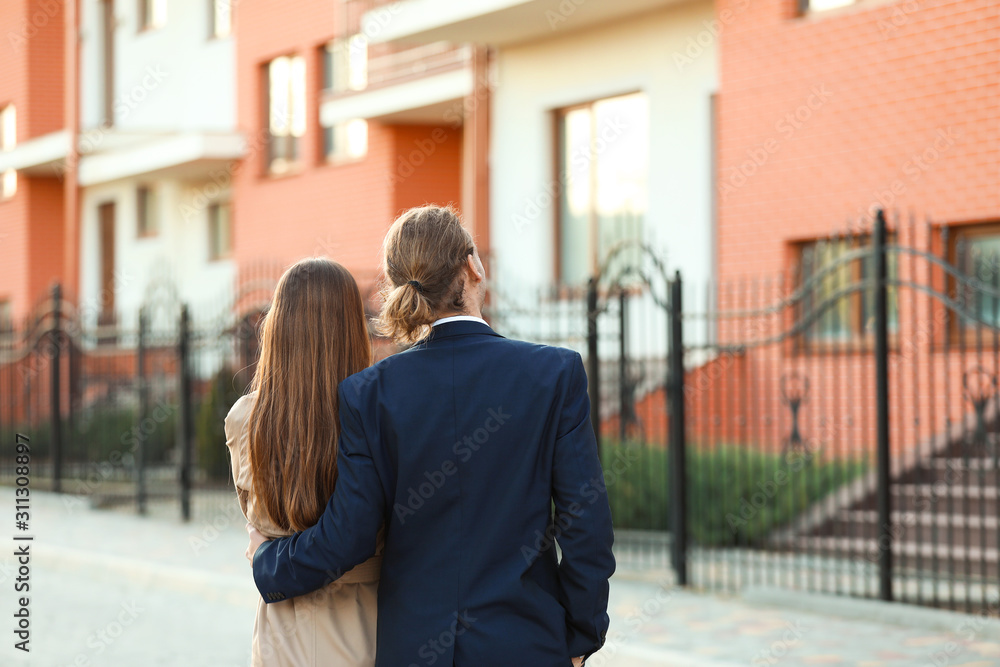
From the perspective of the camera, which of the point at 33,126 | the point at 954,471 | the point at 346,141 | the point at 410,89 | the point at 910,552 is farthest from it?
the point at 33,126

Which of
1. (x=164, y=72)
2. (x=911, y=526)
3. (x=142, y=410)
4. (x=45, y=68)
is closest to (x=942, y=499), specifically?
(x=911, y=526)

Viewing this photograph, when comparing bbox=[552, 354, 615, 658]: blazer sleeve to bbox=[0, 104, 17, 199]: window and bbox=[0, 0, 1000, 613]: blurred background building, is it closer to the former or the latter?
bbox=[0, 0, 1000, 613]: blurred background building

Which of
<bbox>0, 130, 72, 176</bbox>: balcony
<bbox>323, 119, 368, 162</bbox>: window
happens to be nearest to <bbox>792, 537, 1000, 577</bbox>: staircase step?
<bbox>323, 119, 368, 162</bbox>: window

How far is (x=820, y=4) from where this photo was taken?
1255 cm

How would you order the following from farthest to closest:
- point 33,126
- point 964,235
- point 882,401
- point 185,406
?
point 33,126 < point 185,406 < point 964,235 < point 882,401

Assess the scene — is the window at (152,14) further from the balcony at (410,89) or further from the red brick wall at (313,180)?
the balcony at (410,89)

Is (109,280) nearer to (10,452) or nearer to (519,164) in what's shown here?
(10,452)

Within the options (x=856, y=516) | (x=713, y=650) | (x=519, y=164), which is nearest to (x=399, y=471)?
(x=713, y=650)

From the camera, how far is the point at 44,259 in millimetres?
27438

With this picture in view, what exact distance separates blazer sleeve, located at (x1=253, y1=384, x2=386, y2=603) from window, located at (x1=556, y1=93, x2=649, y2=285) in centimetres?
1189

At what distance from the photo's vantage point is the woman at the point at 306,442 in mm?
2889

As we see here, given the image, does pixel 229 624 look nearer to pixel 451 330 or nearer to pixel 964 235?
pixel 451 330

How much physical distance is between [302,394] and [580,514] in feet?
2.40

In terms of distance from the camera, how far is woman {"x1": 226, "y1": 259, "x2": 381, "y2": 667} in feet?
9.48
